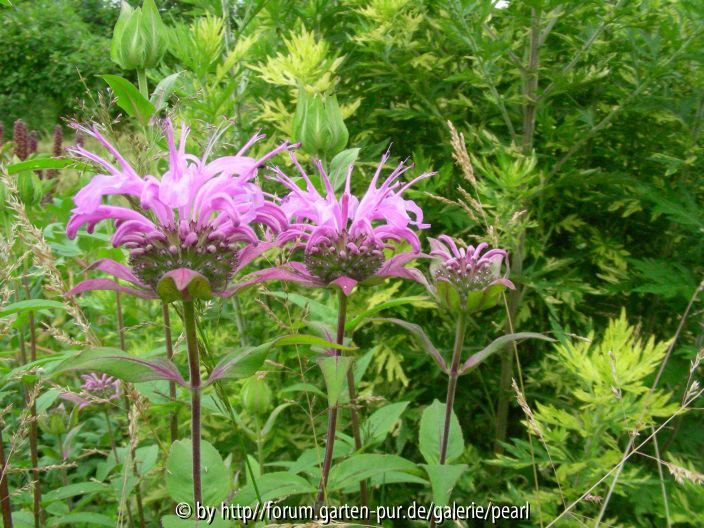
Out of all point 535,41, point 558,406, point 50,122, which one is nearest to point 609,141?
point 535,41

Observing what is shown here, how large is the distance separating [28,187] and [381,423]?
39.5 inches

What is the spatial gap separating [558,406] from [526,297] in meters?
0.34

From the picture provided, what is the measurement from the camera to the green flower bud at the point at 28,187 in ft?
4.71

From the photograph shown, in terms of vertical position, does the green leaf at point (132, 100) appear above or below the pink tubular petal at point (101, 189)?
above

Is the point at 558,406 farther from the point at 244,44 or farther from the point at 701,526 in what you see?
the point at 244,44

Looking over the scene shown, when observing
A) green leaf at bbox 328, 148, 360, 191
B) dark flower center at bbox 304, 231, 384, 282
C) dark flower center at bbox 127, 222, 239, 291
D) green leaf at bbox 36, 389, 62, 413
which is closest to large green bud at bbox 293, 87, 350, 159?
green leaf at bbox 328, 148, 360, 191

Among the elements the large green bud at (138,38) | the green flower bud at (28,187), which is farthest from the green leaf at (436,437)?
the green flower bud at (28,187)

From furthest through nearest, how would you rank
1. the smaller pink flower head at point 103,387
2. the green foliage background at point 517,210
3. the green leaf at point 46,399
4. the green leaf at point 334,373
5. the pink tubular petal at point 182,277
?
the smaller pink flower head at point 103,387 → the green foliage background at point 517,210 → the green leaf at point 46,399 → the green leaf at point 334,373 → the pink tubular petal at point 182,277

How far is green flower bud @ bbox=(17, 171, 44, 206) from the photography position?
4.71 ft

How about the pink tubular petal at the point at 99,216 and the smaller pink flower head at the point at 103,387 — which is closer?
the pink tubular petal at the point at 99,216

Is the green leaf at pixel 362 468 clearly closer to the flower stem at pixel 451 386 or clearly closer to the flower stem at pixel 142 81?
the flower stem at pixel 451 386

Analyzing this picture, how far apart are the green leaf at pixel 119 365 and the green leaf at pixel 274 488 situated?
0.82 feet

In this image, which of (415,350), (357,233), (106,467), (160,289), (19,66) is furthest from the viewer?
(19,66)

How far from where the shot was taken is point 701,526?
133 centimetres
